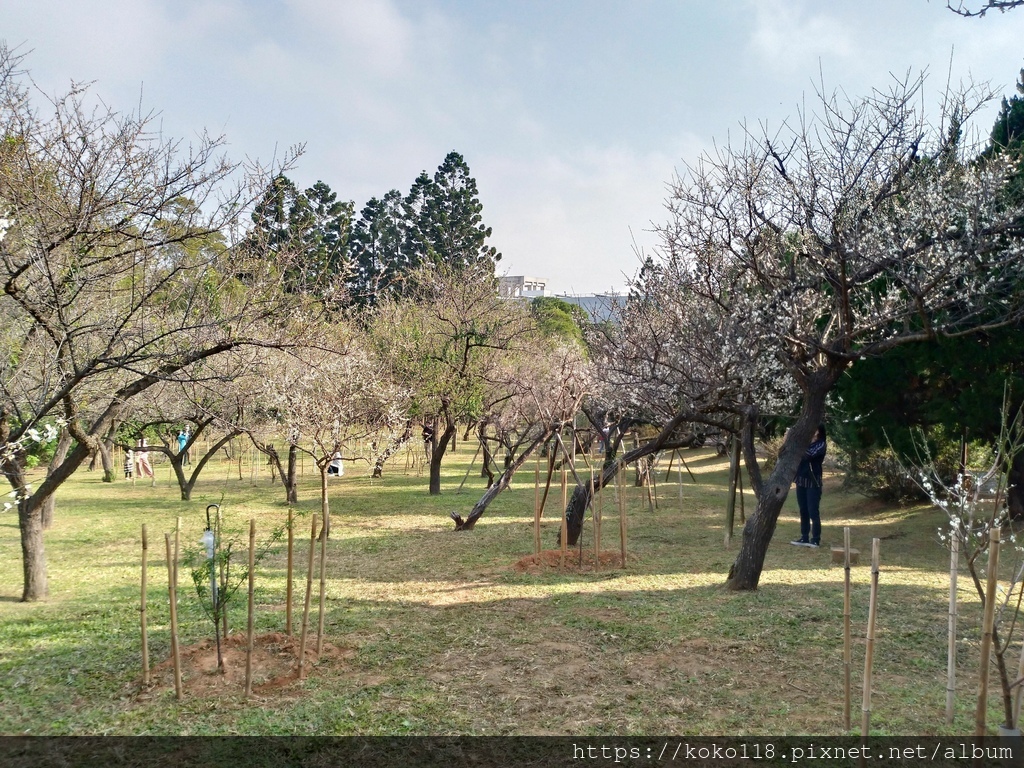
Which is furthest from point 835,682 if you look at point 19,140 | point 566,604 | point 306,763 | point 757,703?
point 19,140

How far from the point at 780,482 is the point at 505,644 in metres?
2.89

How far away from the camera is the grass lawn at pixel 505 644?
4133 millimetres

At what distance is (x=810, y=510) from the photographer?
975 cm

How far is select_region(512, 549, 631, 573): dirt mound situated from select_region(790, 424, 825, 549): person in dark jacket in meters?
2.61

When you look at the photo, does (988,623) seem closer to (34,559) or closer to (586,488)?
(586,488)

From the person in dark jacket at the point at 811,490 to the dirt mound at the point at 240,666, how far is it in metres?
6.27

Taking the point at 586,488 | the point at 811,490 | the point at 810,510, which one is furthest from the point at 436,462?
the point at 811,490

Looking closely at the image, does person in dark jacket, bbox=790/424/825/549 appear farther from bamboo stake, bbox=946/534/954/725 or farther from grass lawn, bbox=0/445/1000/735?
bamboo stake, bbox=946/534/954/725

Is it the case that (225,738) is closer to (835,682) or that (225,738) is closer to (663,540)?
(835,682)

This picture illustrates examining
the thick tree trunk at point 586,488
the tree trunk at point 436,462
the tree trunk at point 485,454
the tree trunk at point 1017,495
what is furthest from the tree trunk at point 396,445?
the tree trunk at point 1017,495

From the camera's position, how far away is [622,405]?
14484mm

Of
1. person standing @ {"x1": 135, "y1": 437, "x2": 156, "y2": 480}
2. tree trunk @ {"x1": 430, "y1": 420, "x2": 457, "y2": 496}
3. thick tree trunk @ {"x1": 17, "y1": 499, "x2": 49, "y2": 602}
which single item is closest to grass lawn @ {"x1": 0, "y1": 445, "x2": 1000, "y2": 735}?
thick tree trunk @ {"x1": 17, "y1": 499, "x2": 49, "y2": 602}

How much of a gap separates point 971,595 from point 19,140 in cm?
873

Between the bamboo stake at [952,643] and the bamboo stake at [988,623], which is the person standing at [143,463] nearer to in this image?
the bamboo stake at [952,643]
